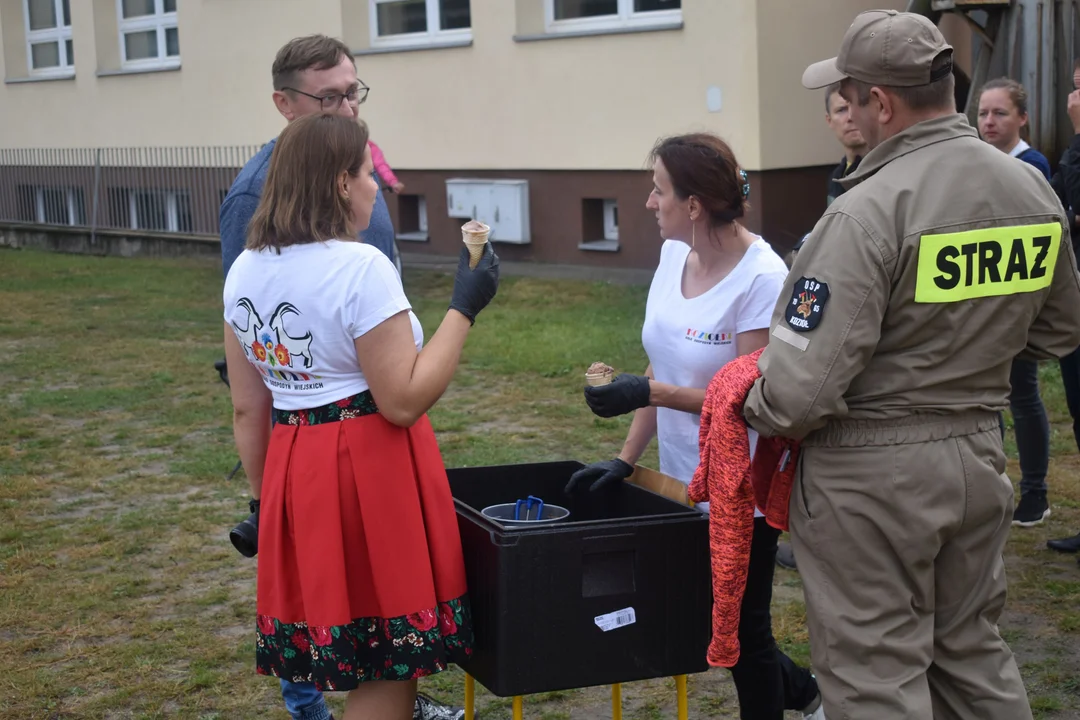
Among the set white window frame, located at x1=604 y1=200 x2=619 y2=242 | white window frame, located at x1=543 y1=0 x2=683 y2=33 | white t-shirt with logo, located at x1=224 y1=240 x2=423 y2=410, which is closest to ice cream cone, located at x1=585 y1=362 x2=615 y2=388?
white t-shirt with logo, located at x1=224 y1=240 x2=423 y2=410

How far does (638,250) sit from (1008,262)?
→ 1064 cm

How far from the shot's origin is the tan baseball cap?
104 inches

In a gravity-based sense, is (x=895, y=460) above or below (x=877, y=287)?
below

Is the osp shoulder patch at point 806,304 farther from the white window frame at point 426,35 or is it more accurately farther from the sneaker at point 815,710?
the white window frame at point 426,35

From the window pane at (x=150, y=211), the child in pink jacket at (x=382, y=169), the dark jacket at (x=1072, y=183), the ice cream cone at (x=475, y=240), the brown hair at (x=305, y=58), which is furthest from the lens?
the window pane at (x=150, y=211)

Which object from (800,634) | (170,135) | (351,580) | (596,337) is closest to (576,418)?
(596,337)

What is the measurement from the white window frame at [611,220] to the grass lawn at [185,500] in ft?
4.64

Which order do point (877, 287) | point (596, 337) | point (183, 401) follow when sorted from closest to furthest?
point (877, 287)
point (183, 401)
point (596, 337)

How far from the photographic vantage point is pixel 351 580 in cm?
294

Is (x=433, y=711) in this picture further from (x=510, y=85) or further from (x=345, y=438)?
(x=510, y=85)

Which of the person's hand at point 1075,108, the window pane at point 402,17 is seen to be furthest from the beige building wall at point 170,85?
the person's hand at point 1075,108

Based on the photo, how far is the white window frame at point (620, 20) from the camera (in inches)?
501

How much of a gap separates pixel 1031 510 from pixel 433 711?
2987 mm

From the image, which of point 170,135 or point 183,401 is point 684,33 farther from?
point 170,135
